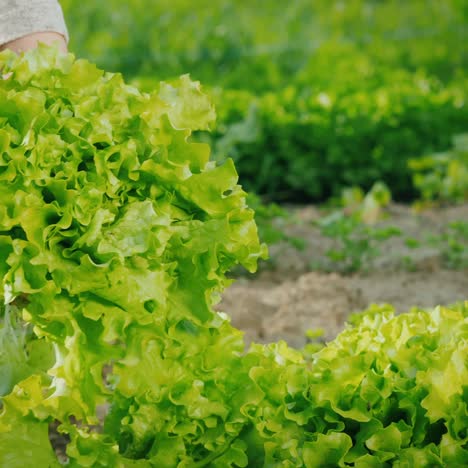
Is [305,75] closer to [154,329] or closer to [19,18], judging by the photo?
[19,18]

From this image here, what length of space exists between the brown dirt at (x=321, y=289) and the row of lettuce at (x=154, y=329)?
159 centimetres

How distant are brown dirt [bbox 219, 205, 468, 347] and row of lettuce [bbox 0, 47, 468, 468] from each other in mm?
1588

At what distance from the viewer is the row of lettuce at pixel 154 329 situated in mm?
2639

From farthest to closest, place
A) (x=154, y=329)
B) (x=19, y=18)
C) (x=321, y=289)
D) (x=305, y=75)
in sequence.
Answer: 1. (x=305, y=75)
2. (x=321, y=289)
3. (x=19, y=18)
4. (x=154, y=329)

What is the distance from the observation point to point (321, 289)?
5.65 meters

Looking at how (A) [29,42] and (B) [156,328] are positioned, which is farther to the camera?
(A) [29,42]

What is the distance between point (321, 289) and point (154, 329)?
3021 millimetres

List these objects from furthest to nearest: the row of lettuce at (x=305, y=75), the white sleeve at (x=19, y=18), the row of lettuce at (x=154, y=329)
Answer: the row of lettuce at (x=305, y=75) < the white sleeve at (x=19, y=18) < the row of lettuce at (x=154, y=329)

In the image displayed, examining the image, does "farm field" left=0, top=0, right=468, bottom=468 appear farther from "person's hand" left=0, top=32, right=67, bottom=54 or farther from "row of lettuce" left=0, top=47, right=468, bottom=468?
"person's hand" left=0, top=32, right=67, bottom=54

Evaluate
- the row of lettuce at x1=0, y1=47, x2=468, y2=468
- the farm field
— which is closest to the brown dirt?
the farm field

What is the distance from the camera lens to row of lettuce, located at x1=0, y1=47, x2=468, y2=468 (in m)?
2.64

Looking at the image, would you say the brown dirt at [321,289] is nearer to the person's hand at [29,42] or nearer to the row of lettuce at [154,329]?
the row of lettuce at [154,329]

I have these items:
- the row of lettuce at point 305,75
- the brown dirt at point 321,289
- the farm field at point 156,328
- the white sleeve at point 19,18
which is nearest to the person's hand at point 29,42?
the white sleeve at point 19,18

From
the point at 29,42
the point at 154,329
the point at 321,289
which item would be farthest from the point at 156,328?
the point at 321,289
